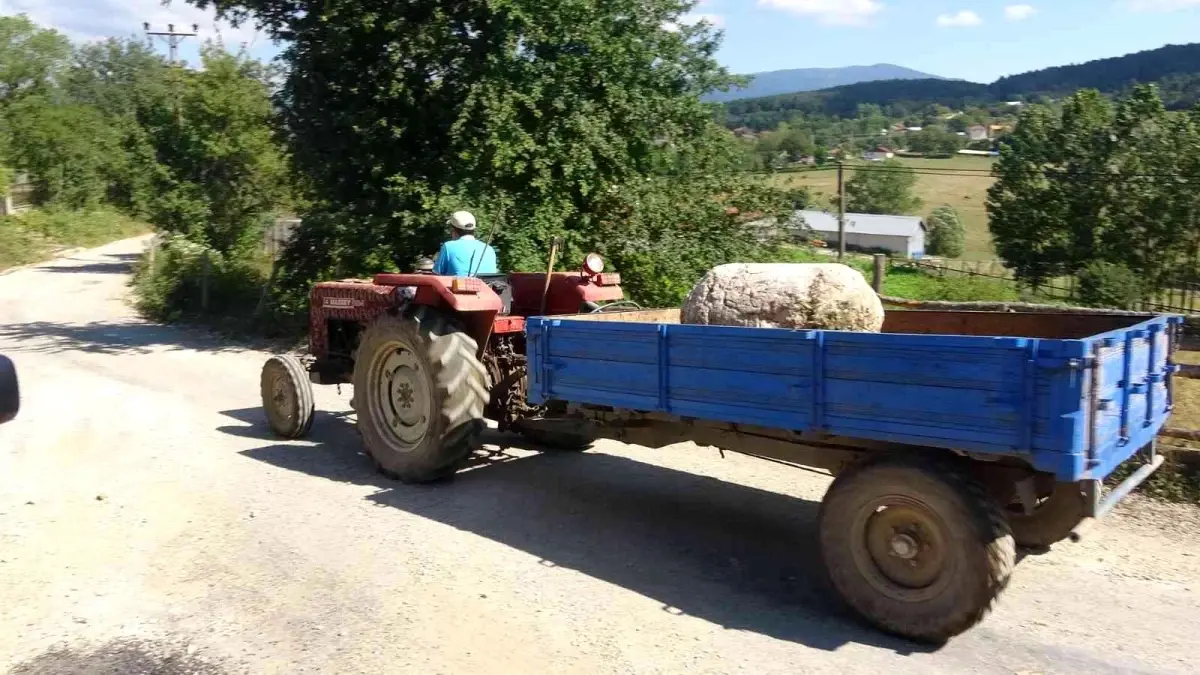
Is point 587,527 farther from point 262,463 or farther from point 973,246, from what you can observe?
point 973,246

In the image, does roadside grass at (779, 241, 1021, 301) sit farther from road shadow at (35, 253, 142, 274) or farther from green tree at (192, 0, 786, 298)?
road shadow at (35, 253, 142, 274)

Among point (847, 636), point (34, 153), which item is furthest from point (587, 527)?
point (34, 153)

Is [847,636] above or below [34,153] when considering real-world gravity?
below

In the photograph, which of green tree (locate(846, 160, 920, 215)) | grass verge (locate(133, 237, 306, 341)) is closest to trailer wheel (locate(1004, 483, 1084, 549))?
grass verge (locate(133, 237, 306, 341))

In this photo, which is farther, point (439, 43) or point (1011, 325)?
point (439, 43)

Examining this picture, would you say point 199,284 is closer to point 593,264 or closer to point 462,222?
point 462,222

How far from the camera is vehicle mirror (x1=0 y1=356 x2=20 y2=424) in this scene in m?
3.01

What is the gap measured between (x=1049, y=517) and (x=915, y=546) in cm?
83

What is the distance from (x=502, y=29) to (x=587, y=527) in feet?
27.4

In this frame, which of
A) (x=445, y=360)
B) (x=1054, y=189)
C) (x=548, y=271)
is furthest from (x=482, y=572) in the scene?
(x=1054, y=189)

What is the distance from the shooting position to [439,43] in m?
13.0

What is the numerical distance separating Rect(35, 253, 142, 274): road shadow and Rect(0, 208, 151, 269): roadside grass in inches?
58.1

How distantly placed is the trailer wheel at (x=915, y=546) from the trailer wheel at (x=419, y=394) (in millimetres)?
2946

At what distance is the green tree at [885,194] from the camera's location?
153 feet
